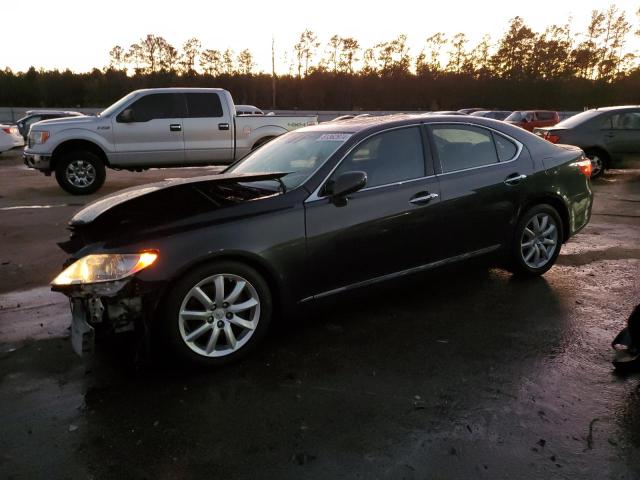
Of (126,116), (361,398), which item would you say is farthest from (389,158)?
(126,116)

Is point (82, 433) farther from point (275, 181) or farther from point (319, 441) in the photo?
point (275, 181)

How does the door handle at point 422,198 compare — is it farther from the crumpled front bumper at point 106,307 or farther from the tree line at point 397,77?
the tree line at point 397,77

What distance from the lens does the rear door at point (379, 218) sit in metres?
3.56

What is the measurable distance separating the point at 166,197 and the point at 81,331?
1077 mm

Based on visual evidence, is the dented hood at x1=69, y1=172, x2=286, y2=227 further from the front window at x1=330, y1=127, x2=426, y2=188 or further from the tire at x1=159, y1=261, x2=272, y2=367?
the front window at x1=330, y1=127, x2=426, y2=188

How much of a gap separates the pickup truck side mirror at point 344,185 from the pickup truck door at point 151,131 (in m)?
8.02

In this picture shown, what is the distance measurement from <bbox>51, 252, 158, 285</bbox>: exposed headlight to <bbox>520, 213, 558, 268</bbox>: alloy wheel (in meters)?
3.34

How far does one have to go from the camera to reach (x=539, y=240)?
4.82m

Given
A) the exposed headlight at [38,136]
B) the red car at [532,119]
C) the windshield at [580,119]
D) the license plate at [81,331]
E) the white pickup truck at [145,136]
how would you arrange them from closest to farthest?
1. the license plate at [81,331]
2. the exposed headlight at [38,136]
3. the white pickup truck at [145,136]
4. the windshield at [580,119]
5. the red car at [532,119]

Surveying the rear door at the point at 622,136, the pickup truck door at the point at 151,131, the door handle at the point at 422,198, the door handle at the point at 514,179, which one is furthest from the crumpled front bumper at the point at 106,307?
the rear door at the point at 622,136

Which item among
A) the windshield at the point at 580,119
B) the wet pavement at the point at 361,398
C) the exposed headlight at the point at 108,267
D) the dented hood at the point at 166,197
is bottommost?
the wet pavement at the point at 361,398

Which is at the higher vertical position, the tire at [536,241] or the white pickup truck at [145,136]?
the white pickup truck at [145,136]

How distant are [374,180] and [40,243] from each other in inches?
186

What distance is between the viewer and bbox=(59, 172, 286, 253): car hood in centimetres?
316
